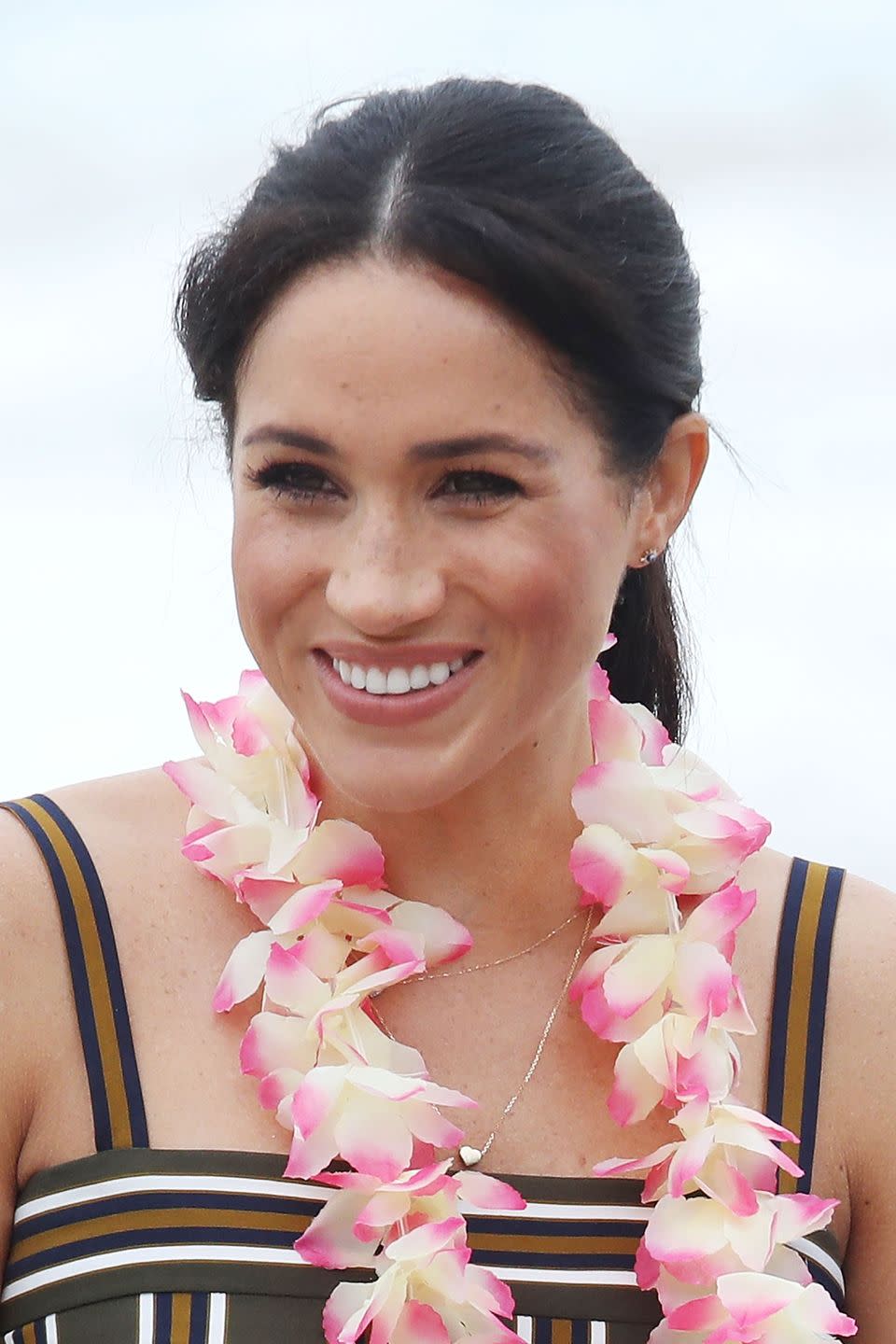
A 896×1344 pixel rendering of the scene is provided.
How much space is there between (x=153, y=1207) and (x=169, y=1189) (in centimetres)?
2

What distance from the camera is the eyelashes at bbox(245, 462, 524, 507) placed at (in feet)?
6.80

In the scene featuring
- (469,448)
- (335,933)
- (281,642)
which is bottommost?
(335,933)

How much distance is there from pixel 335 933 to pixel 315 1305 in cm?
39

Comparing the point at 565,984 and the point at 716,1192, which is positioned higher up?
the point at 565,984

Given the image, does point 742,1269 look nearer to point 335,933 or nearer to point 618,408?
point 335,933

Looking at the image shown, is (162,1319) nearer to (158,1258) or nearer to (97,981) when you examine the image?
(158,1258)

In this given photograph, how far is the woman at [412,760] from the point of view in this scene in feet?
6.71

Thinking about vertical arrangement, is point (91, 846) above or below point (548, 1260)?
above

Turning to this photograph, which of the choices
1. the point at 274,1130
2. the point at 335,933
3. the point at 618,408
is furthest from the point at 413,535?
the point at 274,1130

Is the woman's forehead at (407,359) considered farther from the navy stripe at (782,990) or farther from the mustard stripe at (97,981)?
the navy stripe at (782,990)

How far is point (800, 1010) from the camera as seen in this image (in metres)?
2.31

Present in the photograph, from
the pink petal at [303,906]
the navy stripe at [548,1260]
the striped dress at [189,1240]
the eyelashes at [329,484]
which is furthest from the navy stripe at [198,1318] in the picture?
the eyelashes at [329,484]

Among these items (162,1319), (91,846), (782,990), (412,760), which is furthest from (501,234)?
(162,1319)

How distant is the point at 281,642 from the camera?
84.2 inches
